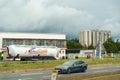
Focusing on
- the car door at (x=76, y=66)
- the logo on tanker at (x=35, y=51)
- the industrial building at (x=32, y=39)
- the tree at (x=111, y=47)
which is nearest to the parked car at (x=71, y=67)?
the car door at (x=76, y=66)

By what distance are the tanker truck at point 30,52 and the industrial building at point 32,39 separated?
32661 millimetres

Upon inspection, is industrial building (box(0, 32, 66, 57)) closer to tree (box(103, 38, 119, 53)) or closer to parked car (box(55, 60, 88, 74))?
tree (box(103, 38, 119, 53))

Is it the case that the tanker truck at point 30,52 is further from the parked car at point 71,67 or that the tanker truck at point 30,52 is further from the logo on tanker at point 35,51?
the parked car at point 71,67

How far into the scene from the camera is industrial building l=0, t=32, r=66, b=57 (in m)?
101

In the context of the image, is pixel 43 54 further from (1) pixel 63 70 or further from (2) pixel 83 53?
(2) pixel 83 53

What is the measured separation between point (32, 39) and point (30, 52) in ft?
133

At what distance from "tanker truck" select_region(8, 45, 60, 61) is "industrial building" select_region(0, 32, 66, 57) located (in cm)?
3266

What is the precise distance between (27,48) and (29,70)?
27709mm

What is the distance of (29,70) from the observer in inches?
1519

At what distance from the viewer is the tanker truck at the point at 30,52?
212ft

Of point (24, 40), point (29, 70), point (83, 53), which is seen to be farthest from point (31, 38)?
point (29, 70)

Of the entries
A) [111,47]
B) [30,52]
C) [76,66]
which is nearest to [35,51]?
[30,52]

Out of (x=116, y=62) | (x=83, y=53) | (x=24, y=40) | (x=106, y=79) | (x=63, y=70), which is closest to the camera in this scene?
(x=106, y=79)

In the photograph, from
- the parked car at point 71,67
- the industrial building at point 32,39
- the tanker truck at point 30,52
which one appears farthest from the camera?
the industrial building at point 32,39
